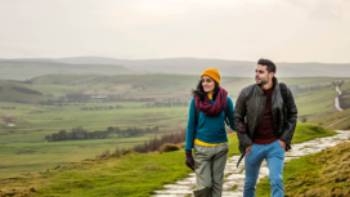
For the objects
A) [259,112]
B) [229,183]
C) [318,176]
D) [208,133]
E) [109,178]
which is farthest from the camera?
[109,178]

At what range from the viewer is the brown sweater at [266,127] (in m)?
8.45

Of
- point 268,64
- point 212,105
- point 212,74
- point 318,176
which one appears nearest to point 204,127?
point 212,105

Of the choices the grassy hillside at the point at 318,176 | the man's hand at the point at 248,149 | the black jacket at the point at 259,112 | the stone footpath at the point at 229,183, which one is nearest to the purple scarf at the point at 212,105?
the black jacket at the point at 259,112

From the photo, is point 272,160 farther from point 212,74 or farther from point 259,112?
point 212,74

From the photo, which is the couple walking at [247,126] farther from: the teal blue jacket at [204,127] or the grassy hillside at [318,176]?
the grassy hillside at [318,176]

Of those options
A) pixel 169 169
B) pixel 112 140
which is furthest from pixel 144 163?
pixel 112 140

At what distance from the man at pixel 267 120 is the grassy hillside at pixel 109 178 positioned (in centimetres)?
454

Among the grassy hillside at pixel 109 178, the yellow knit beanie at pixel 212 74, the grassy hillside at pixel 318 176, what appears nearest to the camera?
the yellow knit beanie at pixel 212 74

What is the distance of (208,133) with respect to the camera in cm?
876

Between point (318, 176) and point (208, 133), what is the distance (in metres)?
5.42

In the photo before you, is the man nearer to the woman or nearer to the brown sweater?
the brown sweater

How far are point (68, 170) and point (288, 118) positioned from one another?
390 inches

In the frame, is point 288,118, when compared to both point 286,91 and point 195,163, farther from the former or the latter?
point 195,163

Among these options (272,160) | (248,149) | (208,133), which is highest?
(208,133)
